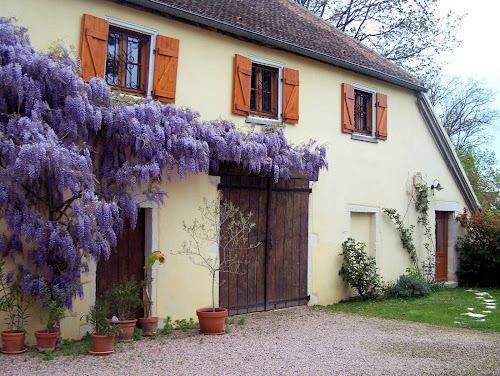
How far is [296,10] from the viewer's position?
12.7m

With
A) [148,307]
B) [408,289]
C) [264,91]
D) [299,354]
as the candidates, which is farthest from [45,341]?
[408,289]

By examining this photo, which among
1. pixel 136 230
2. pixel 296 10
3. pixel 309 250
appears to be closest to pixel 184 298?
pixel 136 230

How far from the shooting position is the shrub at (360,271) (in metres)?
10.2

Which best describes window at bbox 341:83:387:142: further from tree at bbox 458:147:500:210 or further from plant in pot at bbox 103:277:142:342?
tree at bbox 458:147:500:210

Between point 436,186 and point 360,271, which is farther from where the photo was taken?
point 436,186

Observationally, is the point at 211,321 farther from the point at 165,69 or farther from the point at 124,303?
the point at 165,69

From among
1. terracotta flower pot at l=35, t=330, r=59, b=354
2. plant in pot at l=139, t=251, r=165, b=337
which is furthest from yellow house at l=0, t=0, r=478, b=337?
terracotta flower pot at l=35, t=330, r=59, b=354

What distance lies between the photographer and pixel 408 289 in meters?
10.8

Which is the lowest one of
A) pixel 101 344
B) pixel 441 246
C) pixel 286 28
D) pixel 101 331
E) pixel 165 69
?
pixel 101 344

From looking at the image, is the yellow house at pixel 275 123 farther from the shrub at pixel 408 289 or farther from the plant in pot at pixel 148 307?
the shrub at pixel 408 289

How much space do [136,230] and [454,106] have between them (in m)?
22.6

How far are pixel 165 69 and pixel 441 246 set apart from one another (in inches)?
334

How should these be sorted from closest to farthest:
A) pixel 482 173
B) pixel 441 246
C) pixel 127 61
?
pixel 127 61 → pixel 441 246 → pixel 482 173

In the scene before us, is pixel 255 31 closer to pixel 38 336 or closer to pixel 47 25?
pixel 47 25
